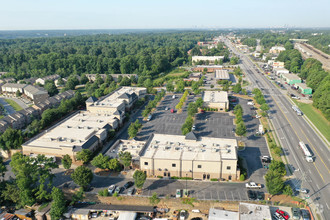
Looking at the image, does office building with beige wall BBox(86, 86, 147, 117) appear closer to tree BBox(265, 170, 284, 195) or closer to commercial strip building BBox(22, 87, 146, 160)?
commercial strip building BBox(22, 87, 146, 160)

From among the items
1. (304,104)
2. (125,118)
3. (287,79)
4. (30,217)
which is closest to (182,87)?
(125,118)

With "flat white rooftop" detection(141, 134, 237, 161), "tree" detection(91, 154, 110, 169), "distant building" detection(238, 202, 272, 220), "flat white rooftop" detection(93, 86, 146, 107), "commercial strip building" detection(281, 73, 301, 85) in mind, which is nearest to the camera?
"distant building" detection(238, 202, 272, 220)

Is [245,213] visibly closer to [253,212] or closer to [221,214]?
[253,212]

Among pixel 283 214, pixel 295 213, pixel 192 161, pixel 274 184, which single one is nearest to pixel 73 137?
pixel 192 161

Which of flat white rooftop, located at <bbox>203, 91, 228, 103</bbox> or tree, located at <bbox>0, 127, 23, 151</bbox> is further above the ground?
flat white rooftop, located at <bbox>203, 91, 228, 103</bbox>

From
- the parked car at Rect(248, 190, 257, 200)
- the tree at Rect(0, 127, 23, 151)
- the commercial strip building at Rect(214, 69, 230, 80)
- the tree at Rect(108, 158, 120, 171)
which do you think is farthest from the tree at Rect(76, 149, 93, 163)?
the commercial strip building at Rect(214, 69, 230, 80)

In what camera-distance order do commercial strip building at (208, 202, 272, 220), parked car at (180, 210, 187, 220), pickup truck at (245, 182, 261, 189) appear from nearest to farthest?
1. commercial strip building at (208, 202, 272, 220)
2. parked car at (180, 210, 187, 220)
3. pickup truck at (245, 182, 261, 189)
